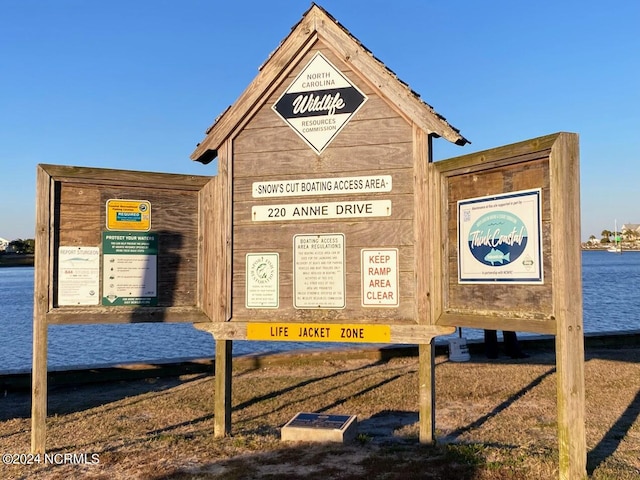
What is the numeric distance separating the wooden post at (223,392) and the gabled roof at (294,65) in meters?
2.40

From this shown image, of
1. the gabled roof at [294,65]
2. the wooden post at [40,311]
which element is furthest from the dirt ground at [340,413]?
the gabled roof at [294,65]

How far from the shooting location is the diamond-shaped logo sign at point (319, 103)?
7145mm

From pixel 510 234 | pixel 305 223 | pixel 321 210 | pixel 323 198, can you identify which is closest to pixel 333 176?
pixel 323 198

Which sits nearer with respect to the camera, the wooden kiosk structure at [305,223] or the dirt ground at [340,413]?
the dirt ground at [340,413]

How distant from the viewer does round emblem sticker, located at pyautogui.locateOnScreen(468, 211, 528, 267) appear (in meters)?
5.74

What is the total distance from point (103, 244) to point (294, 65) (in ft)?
10.2

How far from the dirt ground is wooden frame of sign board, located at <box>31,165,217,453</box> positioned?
136 cm

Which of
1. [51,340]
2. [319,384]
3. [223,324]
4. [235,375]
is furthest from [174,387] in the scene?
[51,340]

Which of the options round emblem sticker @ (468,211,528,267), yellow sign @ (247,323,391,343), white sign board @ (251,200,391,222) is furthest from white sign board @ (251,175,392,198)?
yellow sign @ (247,323,391,343)

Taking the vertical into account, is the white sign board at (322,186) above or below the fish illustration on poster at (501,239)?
above

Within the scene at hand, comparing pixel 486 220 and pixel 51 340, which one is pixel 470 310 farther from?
pixel 51 340

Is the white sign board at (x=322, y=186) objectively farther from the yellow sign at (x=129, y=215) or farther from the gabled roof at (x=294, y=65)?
the yellow sign at (x=129, y=215)

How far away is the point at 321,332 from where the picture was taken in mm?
6941

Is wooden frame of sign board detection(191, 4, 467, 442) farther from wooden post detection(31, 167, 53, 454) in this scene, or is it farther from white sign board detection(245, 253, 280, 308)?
wooden post detection(31, 167, 53, 454)
